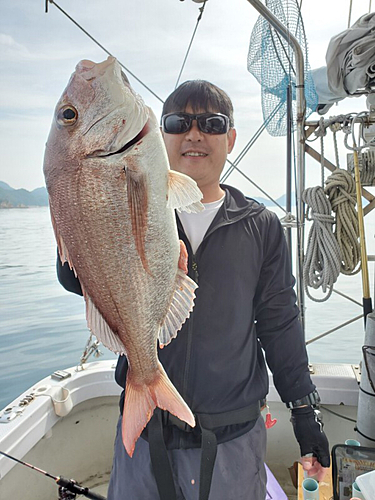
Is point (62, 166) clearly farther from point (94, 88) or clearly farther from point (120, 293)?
point (120, 293)

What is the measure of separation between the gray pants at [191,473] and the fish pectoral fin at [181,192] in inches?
40.8

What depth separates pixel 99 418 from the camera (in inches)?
121

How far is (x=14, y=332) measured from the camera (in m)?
7.49

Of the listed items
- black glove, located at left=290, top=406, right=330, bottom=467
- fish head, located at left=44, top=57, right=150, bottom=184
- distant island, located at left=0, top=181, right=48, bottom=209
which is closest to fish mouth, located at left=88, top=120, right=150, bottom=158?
fish head, located at left=44, top=57, right=150, bottom=184

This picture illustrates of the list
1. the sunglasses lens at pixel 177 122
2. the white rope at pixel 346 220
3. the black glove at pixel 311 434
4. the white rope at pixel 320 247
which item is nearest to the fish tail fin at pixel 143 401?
the black glove at pixel 311 434

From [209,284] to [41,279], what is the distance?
10.1 meters

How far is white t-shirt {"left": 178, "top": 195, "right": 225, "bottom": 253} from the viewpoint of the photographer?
171cm

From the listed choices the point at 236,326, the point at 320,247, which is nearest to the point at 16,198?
the point at 236,326

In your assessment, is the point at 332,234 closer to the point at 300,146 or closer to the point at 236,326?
the point at 300,146

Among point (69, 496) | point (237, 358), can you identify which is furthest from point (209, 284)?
point (69, 496)

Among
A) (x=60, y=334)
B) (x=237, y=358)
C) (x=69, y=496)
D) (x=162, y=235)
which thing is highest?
(x=162, y=235)

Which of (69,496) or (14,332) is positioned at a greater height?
(69,496)

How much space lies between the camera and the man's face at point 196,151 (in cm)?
155

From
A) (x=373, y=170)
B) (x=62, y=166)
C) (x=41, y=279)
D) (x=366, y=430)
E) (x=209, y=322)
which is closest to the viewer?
(x=62, y=166)
